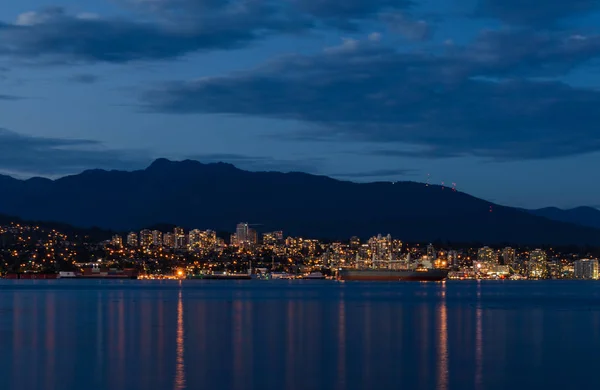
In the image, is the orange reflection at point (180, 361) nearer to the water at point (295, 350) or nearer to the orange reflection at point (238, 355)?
the water at point (295, 350)

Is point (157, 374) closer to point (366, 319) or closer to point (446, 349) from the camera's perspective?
point (446, 349)

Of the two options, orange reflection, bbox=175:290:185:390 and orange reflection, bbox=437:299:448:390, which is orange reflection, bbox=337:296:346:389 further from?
orange reflection, bbox=175:290:185:390

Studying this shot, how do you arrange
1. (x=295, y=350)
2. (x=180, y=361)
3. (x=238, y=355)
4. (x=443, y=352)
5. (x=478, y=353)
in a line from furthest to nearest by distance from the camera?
1. (x=443, y=352)
2. (x=295, y=350)
3. (x=478, y=353)
4. (x=238, y=355)
5. (x=180, y=361)

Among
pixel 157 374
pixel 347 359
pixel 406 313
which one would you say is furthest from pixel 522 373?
pixel 406 313

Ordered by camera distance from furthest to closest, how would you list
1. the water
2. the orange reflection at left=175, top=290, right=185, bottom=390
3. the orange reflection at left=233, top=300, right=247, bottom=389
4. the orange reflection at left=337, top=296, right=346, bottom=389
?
the water, the orange reflection at left=337, top=296, right=346, bottom=389, the orange reflection at left=233, top=300, right=247, bottom=389, the orange reflection at left=175, top=290, right=185, bottom=390

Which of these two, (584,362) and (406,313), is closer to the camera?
(584,362)

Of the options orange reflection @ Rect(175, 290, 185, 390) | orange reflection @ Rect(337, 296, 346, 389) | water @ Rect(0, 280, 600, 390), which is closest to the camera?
orange reflection @ Rect(175, 290, 185, 390)

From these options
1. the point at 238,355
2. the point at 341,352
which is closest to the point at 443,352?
the point at 341,352

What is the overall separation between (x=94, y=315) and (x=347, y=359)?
106 ft

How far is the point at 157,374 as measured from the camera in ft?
107

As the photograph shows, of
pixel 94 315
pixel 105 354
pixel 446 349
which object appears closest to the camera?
pixel 105 354

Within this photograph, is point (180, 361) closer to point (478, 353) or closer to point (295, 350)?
point (295, 350)

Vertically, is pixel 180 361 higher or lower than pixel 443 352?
higher

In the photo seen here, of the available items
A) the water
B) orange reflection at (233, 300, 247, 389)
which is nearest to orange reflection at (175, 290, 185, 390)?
the water
